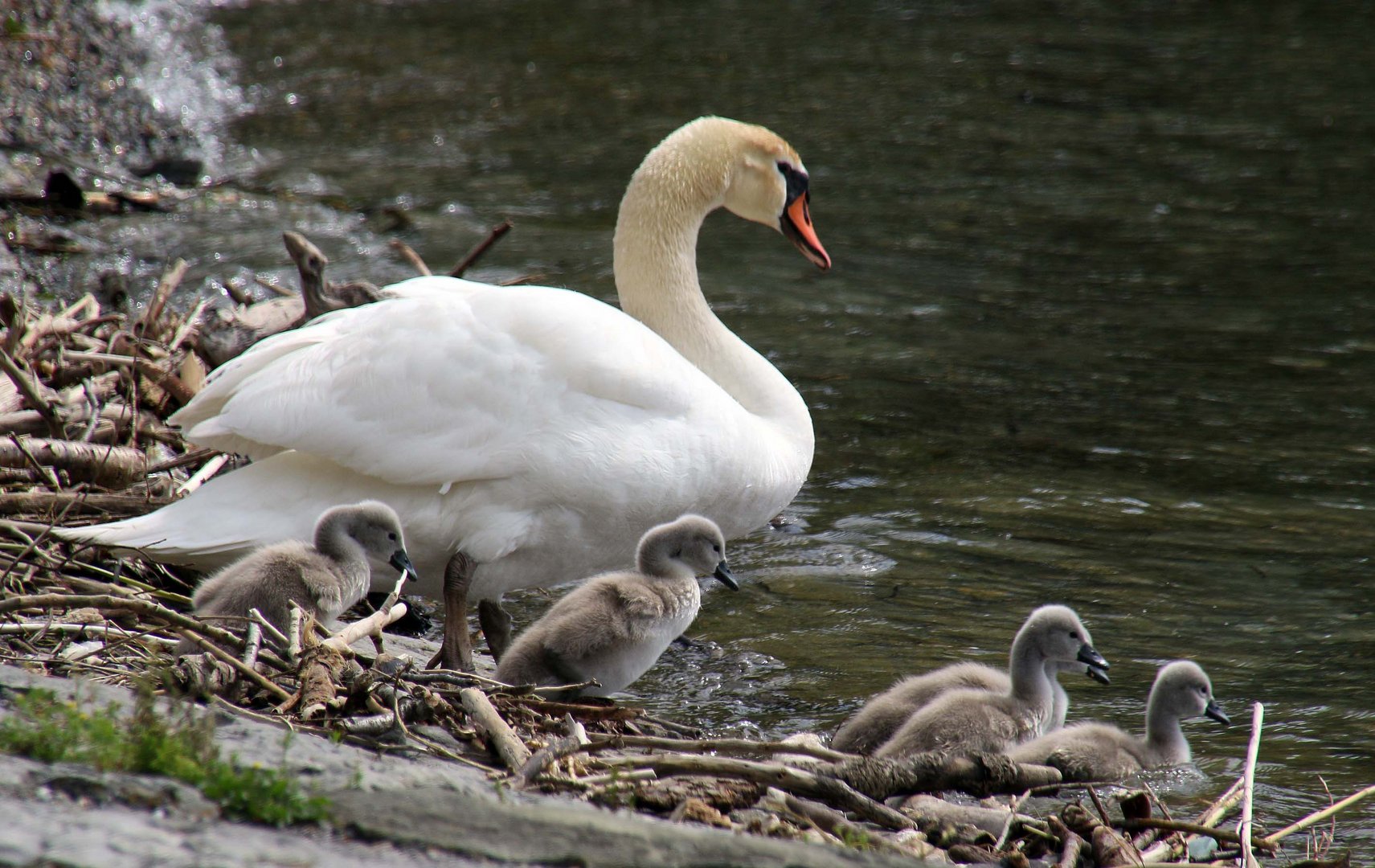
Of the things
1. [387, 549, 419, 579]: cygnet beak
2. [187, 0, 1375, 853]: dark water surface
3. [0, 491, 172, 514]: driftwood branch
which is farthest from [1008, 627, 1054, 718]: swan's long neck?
[0, 491, 172, 514]: driftwood branch

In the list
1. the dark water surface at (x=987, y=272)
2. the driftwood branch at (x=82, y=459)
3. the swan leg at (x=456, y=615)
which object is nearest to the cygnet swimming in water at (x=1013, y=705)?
the dark water surface at (x=987, y=272)

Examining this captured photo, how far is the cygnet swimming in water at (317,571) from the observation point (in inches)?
199

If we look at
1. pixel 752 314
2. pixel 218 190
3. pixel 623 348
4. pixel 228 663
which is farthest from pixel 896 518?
pixel 218 190

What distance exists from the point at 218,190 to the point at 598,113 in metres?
5.02

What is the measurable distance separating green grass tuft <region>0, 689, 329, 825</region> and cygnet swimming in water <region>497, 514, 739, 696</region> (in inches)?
76.3

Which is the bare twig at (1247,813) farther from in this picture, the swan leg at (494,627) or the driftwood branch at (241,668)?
the swan leg at (494,627)

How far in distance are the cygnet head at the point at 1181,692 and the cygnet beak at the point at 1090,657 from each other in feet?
0.64

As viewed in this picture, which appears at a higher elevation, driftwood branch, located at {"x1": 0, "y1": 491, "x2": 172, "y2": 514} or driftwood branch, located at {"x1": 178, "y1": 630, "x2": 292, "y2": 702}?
driftwood branch, located at {"x1": 178, "y1": 630, "x2": 292, "y2": 702}

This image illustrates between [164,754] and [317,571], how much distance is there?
1.80m

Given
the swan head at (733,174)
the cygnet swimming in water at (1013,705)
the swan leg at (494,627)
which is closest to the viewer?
the cygnet swimming in water at (1013,705)

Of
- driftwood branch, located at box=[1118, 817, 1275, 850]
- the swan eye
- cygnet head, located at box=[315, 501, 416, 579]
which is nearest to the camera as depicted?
driftwood branch, located at box=[1118, 817, 1275, 850]

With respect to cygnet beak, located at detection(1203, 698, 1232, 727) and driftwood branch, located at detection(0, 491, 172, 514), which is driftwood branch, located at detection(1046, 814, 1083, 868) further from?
driftwood branch, located at detection(0, 491, 172, 514)

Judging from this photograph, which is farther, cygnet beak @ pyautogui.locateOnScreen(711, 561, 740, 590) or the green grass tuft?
cygnet beak @ pyautogui.locateOnScreen(711, 561, 740, 590)

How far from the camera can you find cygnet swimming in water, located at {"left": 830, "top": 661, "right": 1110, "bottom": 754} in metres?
5.48
